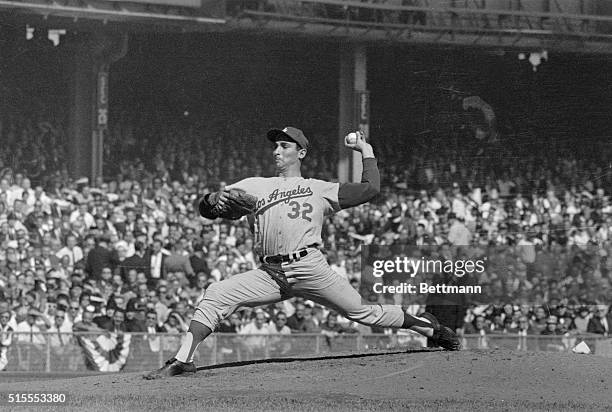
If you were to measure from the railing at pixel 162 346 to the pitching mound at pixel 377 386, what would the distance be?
4318mm

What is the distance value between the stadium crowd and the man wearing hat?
4973 mm

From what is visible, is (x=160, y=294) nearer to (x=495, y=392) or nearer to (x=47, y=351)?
(x=47, y=351)

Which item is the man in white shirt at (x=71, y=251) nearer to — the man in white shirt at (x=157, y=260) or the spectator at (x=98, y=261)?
the spectator at (x=98, y=261)

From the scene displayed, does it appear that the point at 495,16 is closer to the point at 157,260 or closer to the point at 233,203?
the point at 157,260

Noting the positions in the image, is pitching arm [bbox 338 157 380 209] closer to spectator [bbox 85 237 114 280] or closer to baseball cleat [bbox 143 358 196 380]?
baseball cleat [bbox 143 358 196 380]

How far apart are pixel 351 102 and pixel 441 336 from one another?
7572 mm

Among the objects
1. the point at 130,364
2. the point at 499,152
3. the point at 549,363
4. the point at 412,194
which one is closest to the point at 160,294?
the point at 130,364

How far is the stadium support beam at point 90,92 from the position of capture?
15750 mm

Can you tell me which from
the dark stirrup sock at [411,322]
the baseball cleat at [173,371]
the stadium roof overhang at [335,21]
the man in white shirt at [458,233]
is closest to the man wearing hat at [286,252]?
the baseball cleat at [173,371]

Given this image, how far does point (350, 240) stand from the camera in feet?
47.3

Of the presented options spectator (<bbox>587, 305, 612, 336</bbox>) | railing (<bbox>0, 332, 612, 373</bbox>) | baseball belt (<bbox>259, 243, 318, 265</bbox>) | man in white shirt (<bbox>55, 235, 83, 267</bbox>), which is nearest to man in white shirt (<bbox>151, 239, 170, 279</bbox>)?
man in white shirt (<bbox>55, 235, 83, 267</bbox>)

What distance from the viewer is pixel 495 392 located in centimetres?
685

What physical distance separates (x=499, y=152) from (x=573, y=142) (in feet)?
3.11

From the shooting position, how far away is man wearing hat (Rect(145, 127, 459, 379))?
729 centimetres
